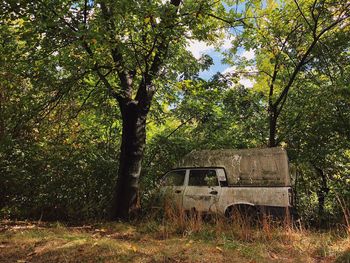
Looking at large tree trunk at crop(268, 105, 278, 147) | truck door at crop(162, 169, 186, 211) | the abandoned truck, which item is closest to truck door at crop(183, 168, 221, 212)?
the abandoned truck

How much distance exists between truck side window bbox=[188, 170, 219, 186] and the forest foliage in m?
1.38

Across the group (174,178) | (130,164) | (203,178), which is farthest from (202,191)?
(130,164)

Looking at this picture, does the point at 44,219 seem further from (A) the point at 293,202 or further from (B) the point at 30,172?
(A) the point at 293,202

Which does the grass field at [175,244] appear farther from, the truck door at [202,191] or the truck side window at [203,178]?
the truck side window at [203,178]

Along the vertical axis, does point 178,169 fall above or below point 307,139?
below

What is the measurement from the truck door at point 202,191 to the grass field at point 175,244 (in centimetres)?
187

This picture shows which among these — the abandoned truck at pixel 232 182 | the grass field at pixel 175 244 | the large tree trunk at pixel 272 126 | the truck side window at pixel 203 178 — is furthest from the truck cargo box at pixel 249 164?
the large tree trunk at pixel 272 126

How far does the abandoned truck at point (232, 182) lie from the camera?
857 cm

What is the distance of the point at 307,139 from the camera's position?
36.9 feet

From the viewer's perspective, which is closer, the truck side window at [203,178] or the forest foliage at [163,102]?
the forest foliage at [163,102]

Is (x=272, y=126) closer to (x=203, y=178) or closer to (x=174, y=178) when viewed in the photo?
(x=203, y=178)

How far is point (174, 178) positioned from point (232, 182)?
71.5 inches

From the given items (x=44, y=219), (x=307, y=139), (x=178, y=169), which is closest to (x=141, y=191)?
(x=178, y=169)

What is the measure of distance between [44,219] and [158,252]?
17.5 feet
